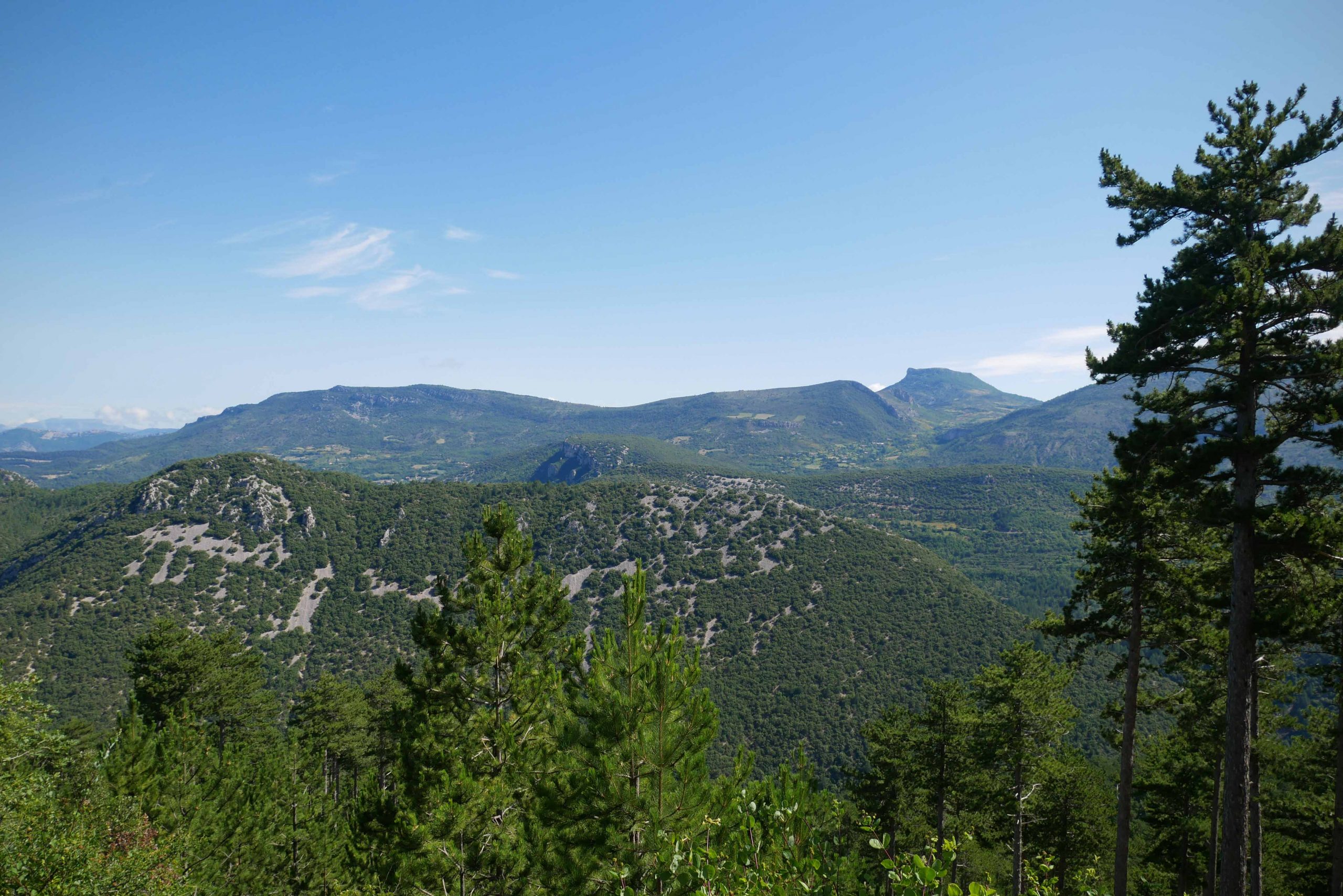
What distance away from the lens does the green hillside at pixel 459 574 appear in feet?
335

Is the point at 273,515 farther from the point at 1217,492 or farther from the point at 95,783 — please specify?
the point at 1217,492

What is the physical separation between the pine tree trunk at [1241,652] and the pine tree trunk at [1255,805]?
339 cm

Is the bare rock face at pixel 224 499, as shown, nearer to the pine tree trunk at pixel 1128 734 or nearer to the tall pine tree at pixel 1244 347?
the pine tree trunk at pixel 1128 734

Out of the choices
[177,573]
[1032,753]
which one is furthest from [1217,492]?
[177,573]

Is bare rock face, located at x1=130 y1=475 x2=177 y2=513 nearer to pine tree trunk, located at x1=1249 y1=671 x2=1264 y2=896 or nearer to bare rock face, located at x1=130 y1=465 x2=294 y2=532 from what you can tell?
bare rock face, located at x1=130 y1=465 x2=294 y2=532

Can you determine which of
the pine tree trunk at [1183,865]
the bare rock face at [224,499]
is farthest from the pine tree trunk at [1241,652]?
the bare rock face at [224,499]

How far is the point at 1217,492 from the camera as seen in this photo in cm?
1132

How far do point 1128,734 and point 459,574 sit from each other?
141 meters

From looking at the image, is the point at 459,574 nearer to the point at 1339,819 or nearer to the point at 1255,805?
the point at 1255,805

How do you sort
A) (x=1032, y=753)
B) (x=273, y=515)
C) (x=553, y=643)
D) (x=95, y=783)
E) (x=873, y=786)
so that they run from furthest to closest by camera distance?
(x=273, y=515) < (x=873, y=786) < (x=1032, y=753) < (x=95, y=783) < (x=553, y=643)

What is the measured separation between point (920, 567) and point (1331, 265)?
14127 cm

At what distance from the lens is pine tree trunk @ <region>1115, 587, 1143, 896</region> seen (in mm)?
14375

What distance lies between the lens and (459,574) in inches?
5472

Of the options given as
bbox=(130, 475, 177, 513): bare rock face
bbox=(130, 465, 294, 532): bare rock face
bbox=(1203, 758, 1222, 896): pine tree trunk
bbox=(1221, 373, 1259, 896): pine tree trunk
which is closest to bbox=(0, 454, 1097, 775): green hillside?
bbox=(130, 465, 294, 532): bare rock face
